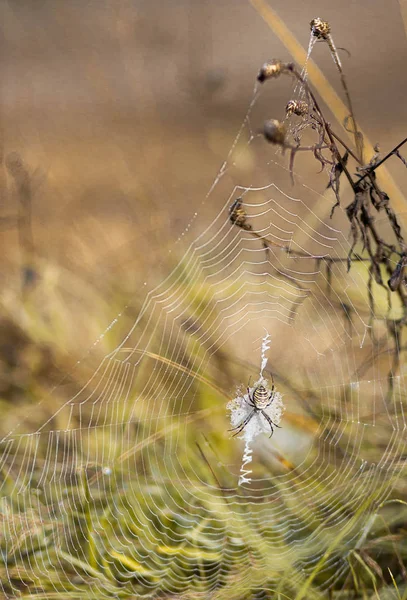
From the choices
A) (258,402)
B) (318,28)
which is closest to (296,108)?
(318,28)

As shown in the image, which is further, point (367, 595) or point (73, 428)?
point (73, 428)

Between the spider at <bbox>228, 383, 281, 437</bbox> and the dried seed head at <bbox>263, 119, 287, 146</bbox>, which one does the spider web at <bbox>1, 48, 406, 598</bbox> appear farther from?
the dried seed head at <bbox>263, 119, 287, 146</bbox>

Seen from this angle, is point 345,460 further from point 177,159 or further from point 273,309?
point 177,159

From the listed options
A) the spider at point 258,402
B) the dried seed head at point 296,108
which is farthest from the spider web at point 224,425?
the dried seed head at point 296,108

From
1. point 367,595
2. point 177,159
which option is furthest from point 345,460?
point 177,159

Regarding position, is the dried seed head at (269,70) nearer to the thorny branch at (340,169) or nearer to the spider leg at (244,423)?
the thorny branch at (340,169)

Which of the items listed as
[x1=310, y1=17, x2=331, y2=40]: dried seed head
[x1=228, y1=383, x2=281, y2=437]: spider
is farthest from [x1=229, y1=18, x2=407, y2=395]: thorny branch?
[x1=228, y1=383, x2=281, y2=437]: spider
